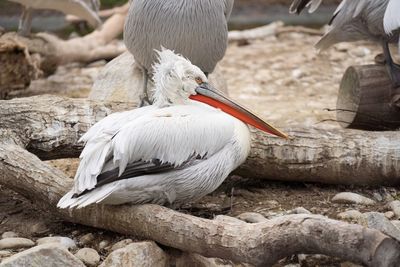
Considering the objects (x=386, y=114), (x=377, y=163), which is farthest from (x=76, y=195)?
(x=386, y=114)

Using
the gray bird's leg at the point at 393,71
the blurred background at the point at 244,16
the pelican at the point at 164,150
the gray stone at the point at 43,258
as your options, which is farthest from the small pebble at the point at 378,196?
the blurred background at the point at 244,16

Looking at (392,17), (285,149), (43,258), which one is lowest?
(43,258)

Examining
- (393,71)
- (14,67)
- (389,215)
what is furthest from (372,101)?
(14,67)

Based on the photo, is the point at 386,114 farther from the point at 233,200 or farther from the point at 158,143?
the point at 158,143

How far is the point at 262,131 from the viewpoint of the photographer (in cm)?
346

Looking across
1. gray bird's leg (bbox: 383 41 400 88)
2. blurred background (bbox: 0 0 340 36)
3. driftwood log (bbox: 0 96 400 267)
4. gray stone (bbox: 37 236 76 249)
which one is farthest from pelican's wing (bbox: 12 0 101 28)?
gray stone (bbox: 37 236 76 249)

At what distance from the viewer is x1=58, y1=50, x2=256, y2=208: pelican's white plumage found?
275 centimetres

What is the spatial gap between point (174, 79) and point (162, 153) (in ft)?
1.28

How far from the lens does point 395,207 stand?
3182 mm

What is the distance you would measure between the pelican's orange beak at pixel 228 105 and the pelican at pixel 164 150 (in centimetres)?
5

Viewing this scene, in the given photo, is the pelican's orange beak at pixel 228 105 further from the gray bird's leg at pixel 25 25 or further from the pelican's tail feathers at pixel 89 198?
the gray bird's leg at pixel 25 25

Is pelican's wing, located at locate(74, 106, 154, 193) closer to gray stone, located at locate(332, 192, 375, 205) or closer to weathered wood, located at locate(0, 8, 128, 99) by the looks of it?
gray stone, located at locate(332, 192, 375, 205)

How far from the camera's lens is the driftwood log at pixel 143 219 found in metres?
2.32

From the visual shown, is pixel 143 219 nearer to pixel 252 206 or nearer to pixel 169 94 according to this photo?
pixel 169 94
